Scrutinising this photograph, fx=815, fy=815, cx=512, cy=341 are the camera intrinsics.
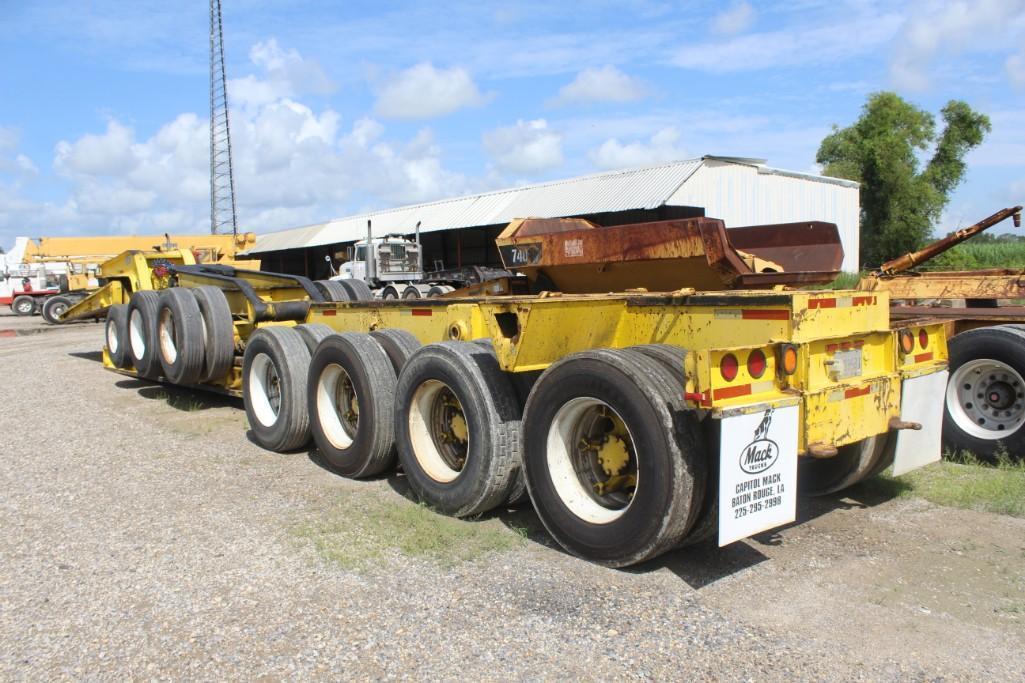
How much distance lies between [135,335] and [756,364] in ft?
29.9

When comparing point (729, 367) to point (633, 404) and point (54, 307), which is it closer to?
point (633, 404)

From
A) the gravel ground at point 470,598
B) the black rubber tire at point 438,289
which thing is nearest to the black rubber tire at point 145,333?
the gravel ground at point 470,598

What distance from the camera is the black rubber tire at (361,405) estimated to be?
19.4 feet

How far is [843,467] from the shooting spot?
505 centimetres

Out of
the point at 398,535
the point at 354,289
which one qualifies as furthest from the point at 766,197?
the point at 398,535

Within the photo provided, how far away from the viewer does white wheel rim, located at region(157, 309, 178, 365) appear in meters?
9.66

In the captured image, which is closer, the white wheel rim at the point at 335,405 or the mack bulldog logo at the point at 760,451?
the mack bulldog logo at the point at 760,451

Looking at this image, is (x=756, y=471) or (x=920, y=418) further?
(x=920, y=418)

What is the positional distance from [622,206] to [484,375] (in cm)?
1991

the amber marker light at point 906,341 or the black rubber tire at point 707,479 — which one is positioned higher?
the amber marker light at point 906,341

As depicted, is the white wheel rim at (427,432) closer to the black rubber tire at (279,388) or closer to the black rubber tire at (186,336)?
the black rubber tire at (279,388)

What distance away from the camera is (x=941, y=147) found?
158ft

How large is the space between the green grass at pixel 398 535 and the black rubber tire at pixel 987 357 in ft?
12.0

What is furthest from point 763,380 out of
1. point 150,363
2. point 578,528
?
point 150,363
